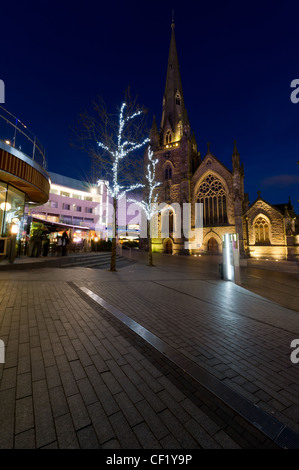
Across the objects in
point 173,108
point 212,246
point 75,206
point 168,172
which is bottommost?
point 212,246

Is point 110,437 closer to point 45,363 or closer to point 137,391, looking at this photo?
point 137,391

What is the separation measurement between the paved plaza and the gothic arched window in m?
28.8

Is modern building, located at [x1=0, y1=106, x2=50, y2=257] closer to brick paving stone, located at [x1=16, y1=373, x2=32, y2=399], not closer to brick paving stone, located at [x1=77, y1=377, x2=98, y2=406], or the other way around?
brick paving stone, located at [x1=16, y1=373, x2=32, y2=399]

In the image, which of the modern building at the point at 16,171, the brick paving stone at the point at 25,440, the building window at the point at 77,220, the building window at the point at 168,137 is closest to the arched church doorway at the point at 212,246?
the building window at the point at 168,137

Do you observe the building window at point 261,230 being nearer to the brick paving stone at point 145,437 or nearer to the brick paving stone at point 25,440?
the brick paving stone at point 145,437

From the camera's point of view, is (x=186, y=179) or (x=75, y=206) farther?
(x=75, y=206)

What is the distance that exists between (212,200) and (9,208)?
1123 inches

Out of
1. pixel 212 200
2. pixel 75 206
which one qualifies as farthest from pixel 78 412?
pixel 75 206

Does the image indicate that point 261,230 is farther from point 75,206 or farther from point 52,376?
point 75,206

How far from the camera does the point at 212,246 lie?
3147 cm

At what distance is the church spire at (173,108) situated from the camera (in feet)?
124

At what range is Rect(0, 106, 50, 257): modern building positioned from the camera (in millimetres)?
9992

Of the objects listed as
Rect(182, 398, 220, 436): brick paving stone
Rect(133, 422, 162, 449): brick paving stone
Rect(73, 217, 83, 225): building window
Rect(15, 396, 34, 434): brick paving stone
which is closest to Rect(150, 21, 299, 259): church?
Rect(73, 217, 83, 225): building window

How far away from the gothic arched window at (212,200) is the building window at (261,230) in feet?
15.6
